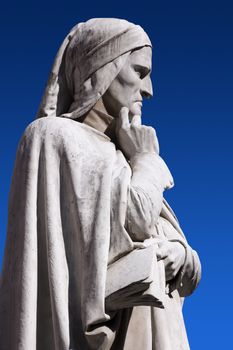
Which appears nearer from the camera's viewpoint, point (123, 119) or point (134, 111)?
point (123, 119)

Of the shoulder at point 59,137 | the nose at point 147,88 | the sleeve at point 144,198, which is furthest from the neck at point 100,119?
the sleeve at point 144,198

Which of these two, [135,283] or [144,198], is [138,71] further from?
[135,283]

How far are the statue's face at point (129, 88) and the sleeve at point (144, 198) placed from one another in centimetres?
85

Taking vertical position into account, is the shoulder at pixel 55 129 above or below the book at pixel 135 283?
above

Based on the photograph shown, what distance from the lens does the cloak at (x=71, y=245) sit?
7.04 m

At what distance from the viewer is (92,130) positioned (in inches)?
325

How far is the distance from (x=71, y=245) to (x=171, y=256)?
90 centimetres

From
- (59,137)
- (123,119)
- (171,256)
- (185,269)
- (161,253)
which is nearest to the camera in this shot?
(161,253)

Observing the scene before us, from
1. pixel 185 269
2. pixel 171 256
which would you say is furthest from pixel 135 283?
pixel 185 269

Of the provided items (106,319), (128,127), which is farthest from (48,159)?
(106,319)

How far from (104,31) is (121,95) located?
66 cm

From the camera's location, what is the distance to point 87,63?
331 inches

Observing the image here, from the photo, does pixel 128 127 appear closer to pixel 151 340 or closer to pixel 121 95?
pixel 121 95

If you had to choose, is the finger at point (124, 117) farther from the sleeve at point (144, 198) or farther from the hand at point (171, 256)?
the hand at point (171, 256)
